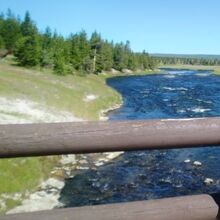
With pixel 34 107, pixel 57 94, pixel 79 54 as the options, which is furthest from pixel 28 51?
pixel 34 107

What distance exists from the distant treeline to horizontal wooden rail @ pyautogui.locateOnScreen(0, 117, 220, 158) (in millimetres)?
65158

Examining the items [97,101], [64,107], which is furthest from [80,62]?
[64,107]

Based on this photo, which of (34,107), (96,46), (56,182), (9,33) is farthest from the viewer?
(96,46)

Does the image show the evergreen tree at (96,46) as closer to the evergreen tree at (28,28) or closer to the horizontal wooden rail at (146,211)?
the evergreen tree at (28,28)

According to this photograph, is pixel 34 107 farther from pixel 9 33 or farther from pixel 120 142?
pixel 9 33

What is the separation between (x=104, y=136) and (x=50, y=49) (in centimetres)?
7511

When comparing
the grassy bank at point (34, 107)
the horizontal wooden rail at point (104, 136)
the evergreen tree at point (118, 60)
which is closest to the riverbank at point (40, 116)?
the grassy bank at point (34, 107)

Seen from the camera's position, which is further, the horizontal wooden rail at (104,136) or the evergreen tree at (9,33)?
the evergreen tree at (9,33)

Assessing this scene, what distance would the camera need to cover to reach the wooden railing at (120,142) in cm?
261

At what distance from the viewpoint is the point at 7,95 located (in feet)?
118

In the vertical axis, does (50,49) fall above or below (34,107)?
above

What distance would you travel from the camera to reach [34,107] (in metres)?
34.4

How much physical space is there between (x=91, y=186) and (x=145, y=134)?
16.1 metres

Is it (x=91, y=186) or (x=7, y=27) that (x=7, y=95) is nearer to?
(x=91, y=186)
